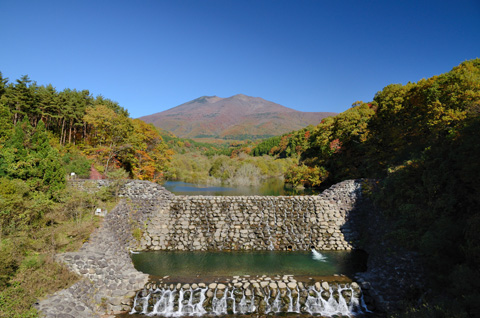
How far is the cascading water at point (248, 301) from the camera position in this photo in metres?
7.79

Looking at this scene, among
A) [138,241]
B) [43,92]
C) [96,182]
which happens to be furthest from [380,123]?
[43,92]

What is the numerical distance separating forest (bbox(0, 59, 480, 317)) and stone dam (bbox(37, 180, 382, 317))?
104cm

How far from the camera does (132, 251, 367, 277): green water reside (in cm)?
1005

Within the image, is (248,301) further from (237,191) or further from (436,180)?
(237,191)

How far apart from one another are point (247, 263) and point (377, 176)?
10.0m

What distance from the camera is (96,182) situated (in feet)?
46.9

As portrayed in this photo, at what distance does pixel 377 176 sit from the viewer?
50.2ft

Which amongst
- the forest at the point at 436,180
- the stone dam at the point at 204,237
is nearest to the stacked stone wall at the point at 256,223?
the stone dam at the point at 204,237

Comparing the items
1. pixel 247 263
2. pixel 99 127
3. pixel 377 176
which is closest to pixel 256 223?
pixel 247 263

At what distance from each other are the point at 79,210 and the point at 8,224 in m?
3.18

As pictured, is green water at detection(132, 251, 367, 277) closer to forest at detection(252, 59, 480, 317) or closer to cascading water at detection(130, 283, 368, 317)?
cascading water at detection(130, 283, 368, 317)

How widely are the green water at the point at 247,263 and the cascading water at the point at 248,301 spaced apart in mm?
1613

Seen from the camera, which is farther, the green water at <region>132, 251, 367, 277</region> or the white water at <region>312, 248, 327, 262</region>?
the white water at <region>312, 248, 327, 262</region>

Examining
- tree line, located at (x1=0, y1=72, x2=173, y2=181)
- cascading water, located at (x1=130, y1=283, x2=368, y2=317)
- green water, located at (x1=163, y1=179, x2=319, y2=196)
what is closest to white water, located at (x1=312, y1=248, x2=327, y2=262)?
cascading water, located at (x1=130, y1=283, x2=368, y2=317)
